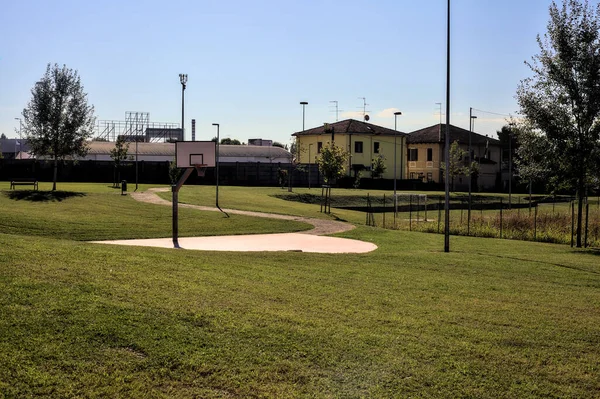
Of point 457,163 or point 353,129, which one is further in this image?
point 353,129

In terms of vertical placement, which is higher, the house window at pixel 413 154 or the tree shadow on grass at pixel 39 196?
the house window at pixel 413 154

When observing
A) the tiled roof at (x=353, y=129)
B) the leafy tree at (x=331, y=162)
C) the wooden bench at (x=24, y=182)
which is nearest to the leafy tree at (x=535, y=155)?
the leafy tree at (x=331, y=162)

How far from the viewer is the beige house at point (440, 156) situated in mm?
81250

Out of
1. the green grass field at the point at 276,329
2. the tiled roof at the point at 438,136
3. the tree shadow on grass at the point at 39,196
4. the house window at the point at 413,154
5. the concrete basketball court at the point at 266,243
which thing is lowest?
the concrete basketball court at the point at 266,243

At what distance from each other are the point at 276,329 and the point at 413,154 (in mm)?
77815

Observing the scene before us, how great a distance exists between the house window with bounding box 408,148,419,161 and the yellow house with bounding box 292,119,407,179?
706 mm

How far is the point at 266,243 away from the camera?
2327 centimetres

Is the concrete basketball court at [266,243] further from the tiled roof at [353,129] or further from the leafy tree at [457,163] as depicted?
the tiled roof at [353,129]

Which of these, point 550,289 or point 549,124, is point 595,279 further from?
point 549,124

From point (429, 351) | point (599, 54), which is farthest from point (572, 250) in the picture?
point (429, 351)

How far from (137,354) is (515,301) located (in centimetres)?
721

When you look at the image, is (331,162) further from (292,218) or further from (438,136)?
(438,136)

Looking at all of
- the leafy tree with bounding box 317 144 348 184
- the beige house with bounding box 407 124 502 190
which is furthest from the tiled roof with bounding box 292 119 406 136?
the leafy tree with bounding box 317 144 348 184

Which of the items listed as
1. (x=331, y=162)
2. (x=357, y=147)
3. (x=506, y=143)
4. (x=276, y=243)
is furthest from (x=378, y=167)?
(x=276, y=243)
